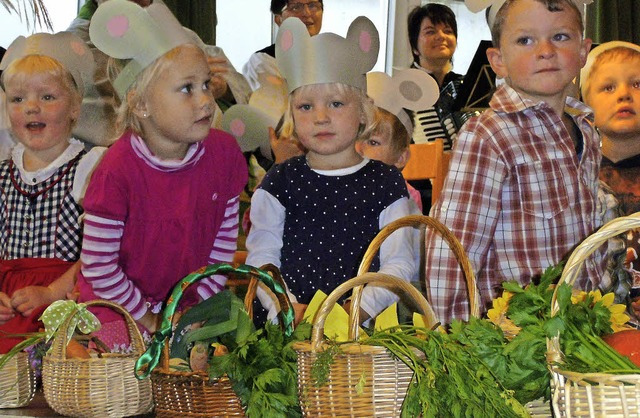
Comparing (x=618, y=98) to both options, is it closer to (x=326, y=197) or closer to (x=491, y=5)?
(x=491, y=5)

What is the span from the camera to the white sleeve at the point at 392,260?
7.37ft

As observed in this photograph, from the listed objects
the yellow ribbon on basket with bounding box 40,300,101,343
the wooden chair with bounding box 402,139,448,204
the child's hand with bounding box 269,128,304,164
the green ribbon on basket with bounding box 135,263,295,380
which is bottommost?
the yellow ribbon on basket with bounding box 40,300,101,343

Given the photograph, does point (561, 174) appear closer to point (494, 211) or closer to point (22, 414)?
point (494, 211)

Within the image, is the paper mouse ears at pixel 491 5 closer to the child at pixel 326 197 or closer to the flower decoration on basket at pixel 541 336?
the child at pixel 326 197

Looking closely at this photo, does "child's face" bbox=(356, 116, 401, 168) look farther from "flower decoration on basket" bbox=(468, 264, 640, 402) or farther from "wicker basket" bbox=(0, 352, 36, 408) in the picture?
"flower decoration on basket" bbox=(468, 264, 640, 402)

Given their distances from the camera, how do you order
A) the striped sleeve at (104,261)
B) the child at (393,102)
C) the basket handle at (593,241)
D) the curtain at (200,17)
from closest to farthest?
the basket handle at (593,241) → the striped sleeve at (104,261) → the child at (393,102) → the curtain at (200,17)

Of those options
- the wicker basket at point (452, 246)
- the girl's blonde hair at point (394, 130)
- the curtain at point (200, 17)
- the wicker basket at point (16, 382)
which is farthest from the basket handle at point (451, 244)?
the curtain at point (200, 17)

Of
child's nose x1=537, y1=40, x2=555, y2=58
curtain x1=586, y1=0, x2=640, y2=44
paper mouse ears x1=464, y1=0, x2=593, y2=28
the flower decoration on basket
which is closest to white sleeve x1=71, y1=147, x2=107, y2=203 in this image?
paper mouse ears x1=464, y1=0, x2=593, y2=28

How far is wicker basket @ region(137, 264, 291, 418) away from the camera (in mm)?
1621

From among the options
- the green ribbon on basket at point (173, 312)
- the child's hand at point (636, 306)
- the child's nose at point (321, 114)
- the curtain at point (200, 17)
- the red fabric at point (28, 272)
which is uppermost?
the curtain at point (200, 17)

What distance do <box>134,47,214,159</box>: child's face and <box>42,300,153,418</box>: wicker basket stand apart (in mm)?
574

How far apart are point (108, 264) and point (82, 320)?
1.09 feet

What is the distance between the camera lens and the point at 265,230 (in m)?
2.36

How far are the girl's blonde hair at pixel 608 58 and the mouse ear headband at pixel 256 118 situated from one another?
97 centimetres
